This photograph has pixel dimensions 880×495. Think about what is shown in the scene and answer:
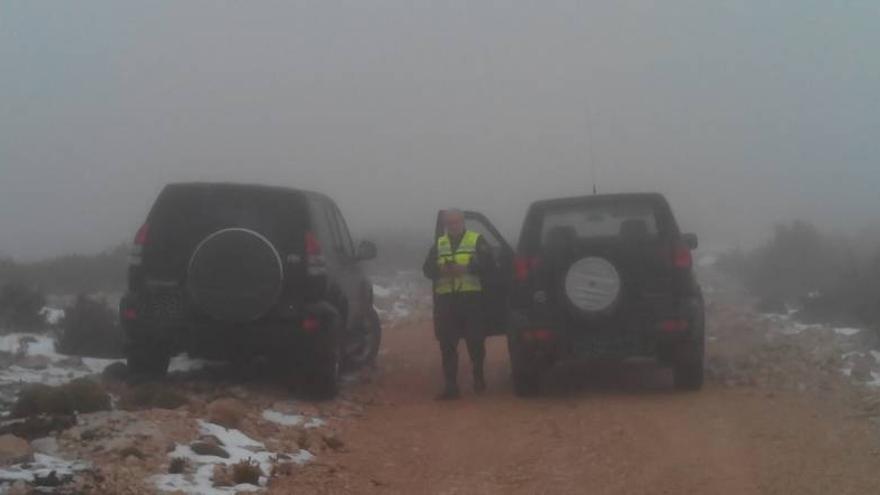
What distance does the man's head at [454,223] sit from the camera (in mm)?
10344

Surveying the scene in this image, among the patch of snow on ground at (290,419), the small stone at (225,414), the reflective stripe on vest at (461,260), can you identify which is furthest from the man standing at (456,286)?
the small stone at (225,414)

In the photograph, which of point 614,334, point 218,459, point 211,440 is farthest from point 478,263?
point 218,459

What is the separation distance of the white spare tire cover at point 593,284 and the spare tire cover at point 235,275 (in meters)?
2.61

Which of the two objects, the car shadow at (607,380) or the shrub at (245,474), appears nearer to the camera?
the shrub at (245,474)

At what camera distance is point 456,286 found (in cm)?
1036

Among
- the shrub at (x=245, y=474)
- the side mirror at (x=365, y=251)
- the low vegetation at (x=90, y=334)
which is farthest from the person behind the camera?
the low vegetation at (x=90, y=334)

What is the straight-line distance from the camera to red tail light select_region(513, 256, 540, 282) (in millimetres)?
9859

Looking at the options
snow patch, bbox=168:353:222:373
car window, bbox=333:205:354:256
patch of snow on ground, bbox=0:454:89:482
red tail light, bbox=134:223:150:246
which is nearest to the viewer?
patch of snow on ground, bbox=0:454:89:482

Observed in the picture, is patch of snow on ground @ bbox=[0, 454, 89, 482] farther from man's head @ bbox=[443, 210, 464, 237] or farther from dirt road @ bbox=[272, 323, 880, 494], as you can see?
man's head @ bbox=[443, 210, 464, 237]

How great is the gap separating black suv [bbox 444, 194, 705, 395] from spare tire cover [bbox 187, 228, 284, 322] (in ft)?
7.51

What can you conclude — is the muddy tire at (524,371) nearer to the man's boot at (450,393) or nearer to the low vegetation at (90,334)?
the man's boot at (450,393)

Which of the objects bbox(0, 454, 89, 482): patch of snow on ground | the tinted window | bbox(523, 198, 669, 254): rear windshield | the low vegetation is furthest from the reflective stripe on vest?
bbox(0, 454, 89, 482): patch of snow on ground

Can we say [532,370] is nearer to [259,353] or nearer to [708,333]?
[259,353]

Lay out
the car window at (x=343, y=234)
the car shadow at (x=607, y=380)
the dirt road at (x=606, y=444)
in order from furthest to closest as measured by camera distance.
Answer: the car window at (x=343, y=234), the car shadow at (x=607, y=380), the dirt road at (x=606, y=444)
